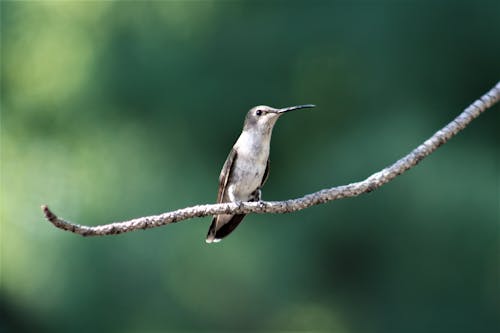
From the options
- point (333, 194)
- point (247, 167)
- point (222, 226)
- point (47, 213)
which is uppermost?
point (247, 167)

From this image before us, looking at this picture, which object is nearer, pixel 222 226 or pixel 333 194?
pixel 333 194

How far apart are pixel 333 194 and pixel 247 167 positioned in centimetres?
178

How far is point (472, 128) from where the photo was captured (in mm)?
8672

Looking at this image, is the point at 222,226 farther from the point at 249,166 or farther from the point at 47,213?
the point at 47,213

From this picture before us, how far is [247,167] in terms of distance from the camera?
3822 mm

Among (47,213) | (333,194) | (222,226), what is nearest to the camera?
(47,213)

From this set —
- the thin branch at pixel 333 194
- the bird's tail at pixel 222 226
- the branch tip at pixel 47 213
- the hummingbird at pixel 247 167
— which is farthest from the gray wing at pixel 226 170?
the branch tip at pixel 47 213

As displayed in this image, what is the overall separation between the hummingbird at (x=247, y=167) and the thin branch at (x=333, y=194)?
1.36m

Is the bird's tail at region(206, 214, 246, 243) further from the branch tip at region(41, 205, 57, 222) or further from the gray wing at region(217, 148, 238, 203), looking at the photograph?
the branch tip at region(41, 205, 57, 222)

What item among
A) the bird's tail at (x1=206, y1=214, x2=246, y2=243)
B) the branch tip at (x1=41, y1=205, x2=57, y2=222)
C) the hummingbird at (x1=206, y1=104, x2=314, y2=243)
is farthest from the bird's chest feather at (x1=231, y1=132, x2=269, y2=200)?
the branch tip at (x1=41, y1=205, x2=57, y2=222)

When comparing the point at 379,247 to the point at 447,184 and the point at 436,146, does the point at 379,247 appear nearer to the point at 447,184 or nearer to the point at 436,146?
the point at 447,184

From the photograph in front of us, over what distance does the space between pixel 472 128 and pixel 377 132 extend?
1.53 m

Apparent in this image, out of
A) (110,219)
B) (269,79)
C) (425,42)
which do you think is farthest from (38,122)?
(425,42)

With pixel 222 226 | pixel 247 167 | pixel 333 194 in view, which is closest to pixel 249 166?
pixel 247 167
